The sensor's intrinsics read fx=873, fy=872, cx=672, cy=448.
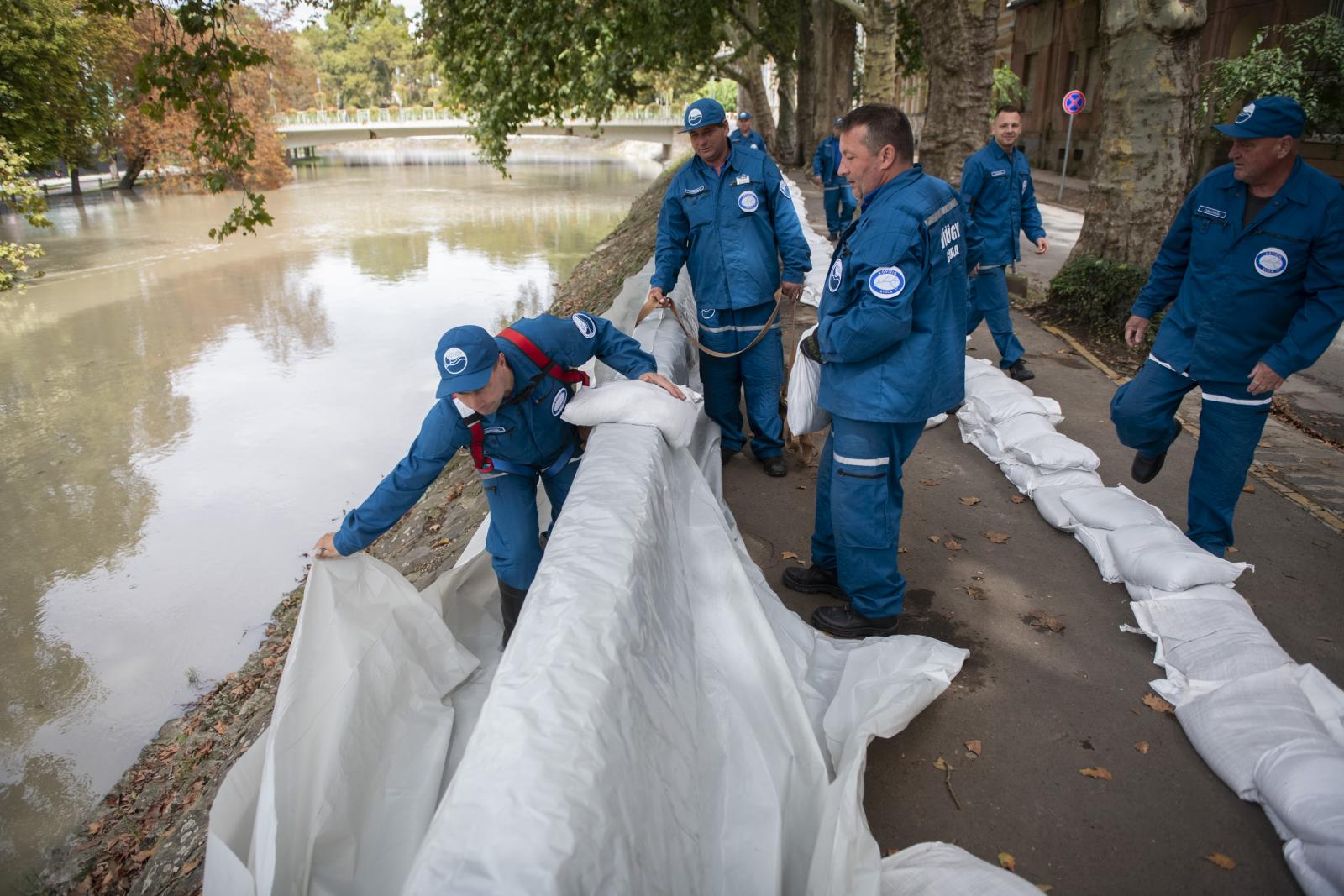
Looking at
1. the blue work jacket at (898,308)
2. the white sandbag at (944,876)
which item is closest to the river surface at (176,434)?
the white sandbag at (944,876)

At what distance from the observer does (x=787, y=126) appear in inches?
1060

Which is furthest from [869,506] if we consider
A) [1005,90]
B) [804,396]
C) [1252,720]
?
[1005,90]

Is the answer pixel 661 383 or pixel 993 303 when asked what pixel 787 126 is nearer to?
pixel 993 303

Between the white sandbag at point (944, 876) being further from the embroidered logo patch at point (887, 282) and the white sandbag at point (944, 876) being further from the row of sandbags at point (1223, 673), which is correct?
the embroidered logo patch at point (887, 282)

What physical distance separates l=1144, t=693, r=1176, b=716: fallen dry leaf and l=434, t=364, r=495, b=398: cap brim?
2415 millimetres

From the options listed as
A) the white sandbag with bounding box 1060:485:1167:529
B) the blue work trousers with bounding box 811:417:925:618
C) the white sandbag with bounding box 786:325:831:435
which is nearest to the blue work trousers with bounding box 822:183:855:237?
the white sandbag with bounding box 1060:485:1167:529

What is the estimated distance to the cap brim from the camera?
2.76 m

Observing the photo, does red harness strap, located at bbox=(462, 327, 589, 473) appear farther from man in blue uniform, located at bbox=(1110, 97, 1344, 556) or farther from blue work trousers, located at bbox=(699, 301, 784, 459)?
man in blue uniform, located at bbox=(1110, 97, 1344, 556)

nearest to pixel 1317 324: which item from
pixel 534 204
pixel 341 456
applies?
pixel 341 456

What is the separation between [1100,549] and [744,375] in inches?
74.0

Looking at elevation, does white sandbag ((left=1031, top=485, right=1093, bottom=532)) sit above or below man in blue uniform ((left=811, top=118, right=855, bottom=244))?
below

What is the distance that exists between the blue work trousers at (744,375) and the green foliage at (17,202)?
25.5 ft

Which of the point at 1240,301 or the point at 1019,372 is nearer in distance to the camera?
the point at 1240,301

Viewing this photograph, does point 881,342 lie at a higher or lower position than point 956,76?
lower
